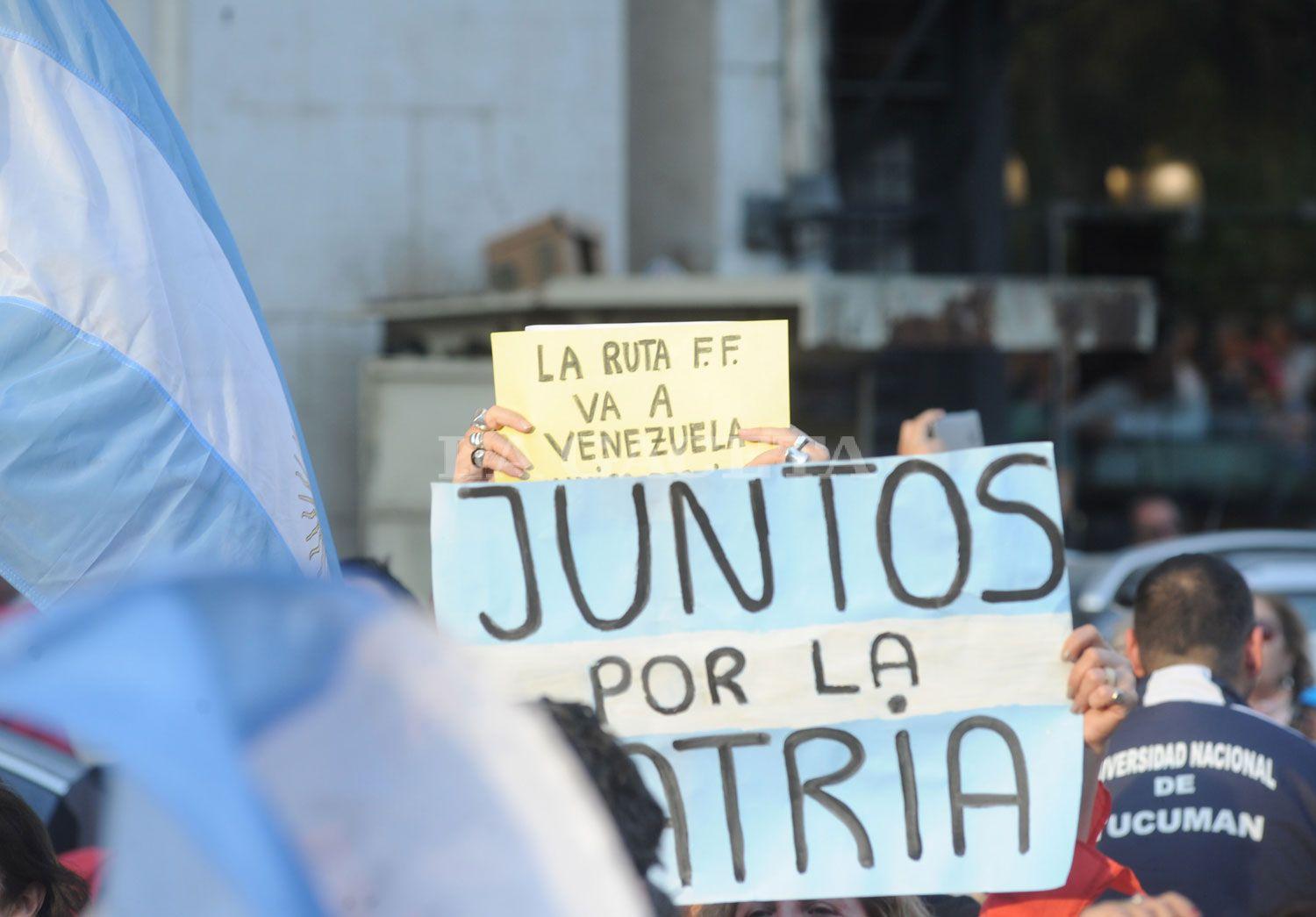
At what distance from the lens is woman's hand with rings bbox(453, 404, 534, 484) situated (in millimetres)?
2750

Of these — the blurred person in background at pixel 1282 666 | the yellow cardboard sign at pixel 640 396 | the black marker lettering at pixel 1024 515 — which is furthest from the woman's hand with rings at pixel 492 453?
the blurred person in background at pixel 1282 666

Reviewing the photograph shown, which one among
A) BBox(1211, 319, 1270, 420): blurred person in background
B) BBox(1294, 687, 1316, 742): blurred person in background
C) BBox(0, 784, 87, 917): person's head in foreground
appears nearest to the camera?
BBox(0, 784, 87, 917): person's head in foreground

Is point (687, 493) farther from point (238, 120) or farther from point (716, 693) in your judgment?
point (238, 120)

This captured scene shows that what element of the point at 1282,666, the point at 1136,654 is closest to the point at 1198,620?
the point at 1136,654

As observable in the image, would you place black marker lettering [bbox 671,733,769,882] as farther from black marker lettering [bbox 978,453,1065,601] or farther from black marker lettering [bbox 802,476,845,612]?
black marker lettering [bbox 978,453,1065,601]

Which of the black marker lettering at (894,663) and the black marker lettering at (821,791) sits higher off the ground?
the black marker lettering at (894,663)

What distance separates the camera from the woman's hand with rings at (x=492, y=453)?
2.75 metres

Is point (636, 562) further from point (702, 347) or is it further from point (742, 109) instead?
point (742, 109)

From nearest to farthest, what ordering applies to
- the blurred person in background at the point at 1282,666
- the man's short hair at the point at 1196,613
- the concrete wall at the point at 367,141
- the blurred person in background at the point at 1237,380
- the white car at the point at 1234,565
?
the man's short hair at the point at 1196,613 → the blurred person in background at the point at 1282,666 → the white car at the point at 1234,565 → the concrete wall at the point at 367,141 → the blurred person in background at the point at 1237,380

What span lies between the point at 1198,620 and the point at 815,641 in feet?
4.01

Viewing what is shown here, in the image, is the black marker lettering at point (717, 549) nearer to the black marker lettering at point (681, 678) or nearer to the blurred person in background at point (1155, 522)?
the black marker lettering at point (681, 678)

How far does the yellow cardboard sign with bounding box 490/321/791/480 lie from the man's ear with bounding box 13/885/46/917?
109 centimetres

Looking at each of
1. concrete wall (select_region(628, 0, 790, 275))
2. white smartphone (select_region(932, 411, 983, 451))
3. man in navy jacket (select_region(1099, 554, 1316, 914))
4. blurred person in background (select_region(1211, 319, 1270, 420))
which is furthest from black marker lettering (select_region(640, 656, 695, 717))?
blurred person in background (select_region(1211, 319, 1270, 420))

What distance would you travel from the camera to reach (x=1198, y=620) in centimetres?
353
